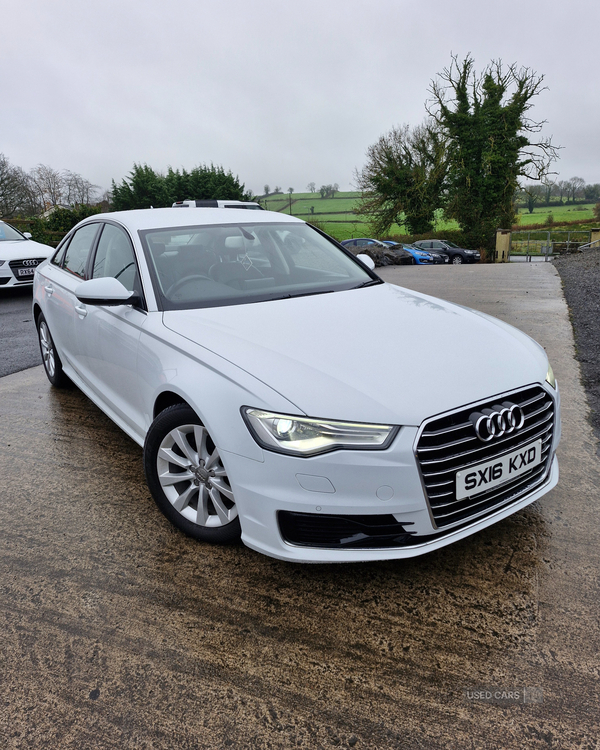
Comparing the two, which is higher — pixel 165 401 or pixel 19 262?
pixel 19 262

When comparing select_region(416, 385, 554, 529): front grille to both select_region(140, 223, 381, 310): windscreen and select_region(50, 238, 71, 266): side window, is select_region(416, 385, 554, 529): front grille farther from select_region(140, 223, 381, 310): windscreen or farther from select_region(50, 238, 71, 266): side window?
select_region(50, 238, 71, 266): side window

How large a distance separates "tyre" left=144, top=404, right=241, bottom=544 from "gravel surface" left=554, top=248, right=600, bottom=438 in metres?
2.75

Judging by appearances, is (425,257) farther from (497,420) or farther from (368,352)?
(497,420)

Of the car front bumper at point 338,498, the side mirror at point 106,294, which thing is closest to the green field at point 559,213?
the side mirror at point 106,294

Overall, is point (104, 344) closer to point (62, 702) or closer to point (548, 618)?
point (62, 702)

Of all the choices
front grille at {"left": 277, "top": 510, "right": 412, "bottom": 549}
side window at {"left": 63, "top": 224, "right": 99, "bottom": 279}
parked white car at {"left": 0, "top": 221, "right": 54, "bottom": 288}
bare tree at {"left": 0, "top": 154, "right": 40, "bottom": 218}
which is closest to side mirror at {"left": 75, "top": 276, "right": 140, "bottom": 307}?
side window at {"left": 63, "top": 224, "right": 99, "bottom": 279}

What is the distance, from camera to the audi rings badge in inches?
86.0

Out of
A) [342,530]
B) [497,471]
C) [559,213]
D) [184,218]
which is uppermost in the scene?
[184,218]

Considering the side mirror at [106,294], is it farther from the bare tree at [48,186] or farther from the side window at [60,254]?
the bare tree at [48,186]

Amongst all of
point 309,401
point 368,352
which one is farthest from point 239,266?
point 309,401

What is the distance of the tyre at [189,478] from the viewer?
8.22 ft

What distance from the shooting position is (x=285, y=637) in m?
2.17

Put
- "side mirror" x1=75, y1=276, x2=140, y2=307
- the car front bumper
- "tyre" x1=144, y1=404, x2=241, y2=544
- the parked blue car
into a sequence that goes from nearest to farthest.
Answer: the car front bumper → "tyre" x1=144, y1=404, x2=241, y2=544 → "side mirror" x1=75, y1=276, x2=140, y2=307 → the parked blue car

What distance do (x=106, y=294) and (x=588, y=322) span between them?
654cm
